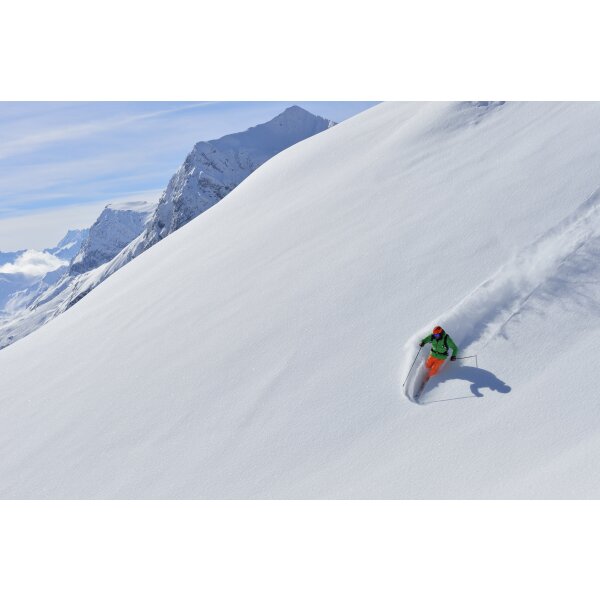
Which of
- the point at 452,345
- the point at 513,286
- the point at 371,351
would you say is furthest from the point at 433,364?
the point at 513,286

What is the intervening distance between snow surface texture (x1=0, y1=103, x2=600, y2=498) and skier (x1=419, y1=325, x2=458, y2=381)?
21 centimetres

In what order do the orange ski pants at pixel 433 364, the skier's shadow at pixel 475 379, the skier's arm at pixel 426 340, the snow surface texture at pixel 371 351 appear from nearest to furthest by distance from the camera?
the snow surface texture at pixel 371 351 → the skier's shadow at pixel 475 379 → the orange ski pants at pixel 433 364 → the skier's arm at pixel 426 340

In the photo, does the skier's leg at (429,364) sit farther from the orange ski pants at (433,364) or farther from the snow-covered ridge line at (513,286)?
the snow-covered ridge line at (513,286)

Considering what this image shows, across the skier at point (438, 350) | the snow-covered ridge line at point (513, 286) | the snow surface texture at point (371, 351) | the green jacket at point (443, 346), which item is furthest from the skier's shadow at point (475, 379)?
the snow-covered ridge line at point (513, 286)

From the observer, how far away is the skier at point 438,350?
7785mm

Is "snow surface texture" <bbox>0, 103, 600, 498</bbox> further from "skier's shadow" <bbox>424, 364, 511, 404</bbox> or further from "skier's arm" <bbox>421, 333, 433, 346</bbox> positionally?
"skier's arm" <bbox>421, 333, 433, 346</bbox>

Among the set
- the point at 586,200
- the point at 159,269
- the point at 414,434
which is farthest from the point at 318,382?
the point at 159,269

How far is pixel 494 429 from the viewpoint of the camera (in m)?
6.78

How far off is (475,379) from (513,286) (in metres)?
2.05

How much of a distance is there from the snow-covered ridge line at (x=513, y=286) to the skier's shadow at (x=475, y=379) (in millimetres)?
383

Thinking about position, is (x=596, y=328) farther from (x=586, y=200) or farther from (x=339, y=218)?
(x=339, y=218)

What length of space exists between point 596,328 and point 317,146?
45.5ft

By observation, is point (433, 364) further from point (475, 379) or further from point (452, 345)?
point (475, 379)

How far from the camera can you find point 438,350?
7.81 meters
